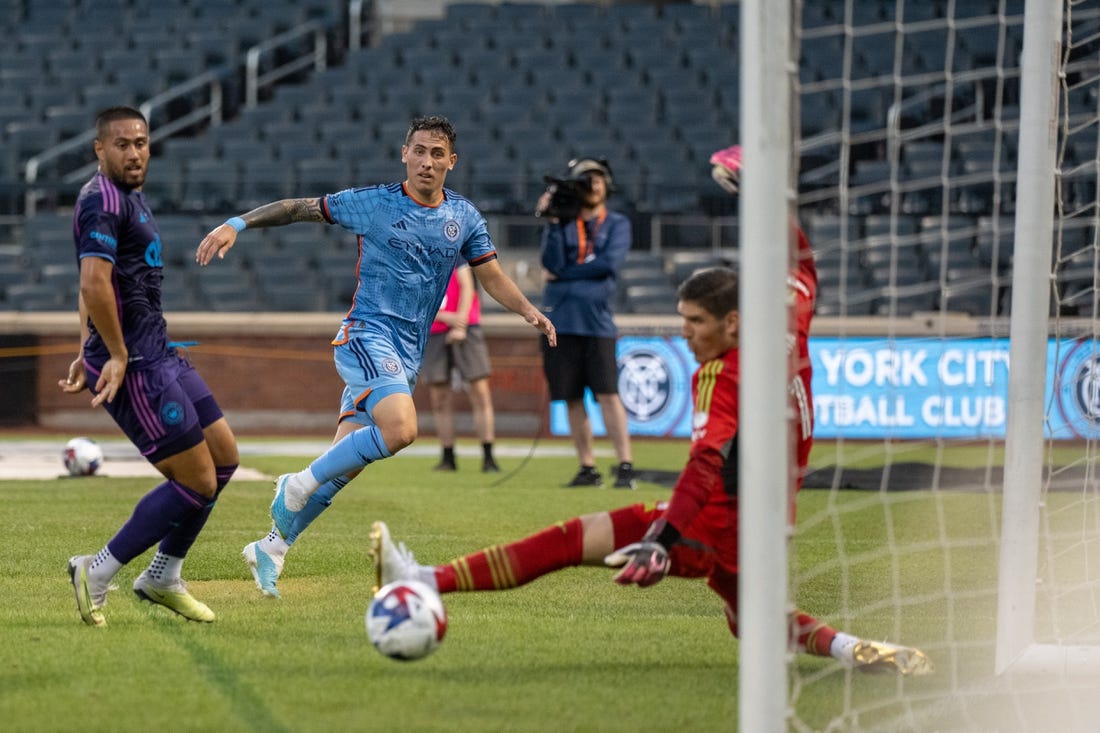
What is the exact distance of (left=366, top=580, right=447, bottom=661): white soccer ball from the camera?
436 centimetres

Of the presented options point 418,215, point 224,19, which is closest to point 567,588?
point 418,215

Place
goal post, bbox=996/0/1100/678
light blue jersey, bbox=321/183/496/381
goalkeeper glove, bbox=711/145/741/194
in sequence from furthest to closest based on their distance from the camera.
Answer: light blue jersey, bbox=321/183/496/381, goalkeeper glove, bbox=711/145/741/194, goal post, bbox=996/0/1100/678

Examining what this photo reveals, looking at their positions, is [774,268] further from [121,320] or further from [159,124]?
[159,124]

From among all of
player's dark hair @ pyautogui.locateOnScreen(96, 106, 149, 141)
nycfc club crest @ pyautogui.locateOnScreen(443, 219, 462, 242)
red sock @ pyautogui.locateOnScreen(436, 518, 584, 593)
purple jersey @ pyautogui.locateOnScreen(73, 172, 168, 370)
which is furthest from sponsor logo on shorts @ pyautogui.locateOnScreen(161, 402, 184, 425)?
nycfc club crest @ pyautogui.locateOnScreen(443, 219, 462, 242)

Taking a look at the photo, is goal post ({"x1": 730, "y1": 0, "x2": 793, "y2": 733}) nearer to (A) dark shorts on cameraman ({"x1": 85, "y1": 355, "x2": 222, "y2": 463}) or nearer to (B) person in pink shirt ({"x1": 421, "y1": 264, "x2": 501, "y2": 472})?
(A) dark shorts on cameraman ({"x1": 85, "y1": 355, "x2": 222, "y2": 463})

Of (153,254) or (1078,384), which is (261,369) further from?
(153,254)

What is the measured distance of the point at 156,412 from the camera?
550cm

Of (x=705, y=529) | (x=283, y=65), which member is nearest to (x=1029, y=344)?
(x=705, y=529)

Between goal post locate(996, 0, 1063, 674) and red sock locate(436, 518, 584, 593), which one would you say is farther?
goal post locate(996, 0, 1063, 674)

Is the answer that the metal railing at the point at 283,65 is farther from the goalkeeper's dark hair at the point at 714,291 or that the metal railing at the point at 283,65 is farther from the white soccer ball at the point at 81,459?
the goalkeeper's dark hair at the point at 714,291

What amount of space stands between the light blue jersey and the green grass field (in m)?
1.14

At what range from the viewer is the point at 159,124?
73.3ft

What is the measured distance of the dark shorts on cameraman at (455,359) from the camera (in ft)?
40.2

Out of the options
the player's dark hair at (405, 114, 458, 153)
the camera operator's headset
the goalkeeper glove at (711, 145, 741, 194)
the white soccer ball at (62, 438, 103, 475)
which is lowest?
the white soccer ball at (62, 438, 103, 475)
